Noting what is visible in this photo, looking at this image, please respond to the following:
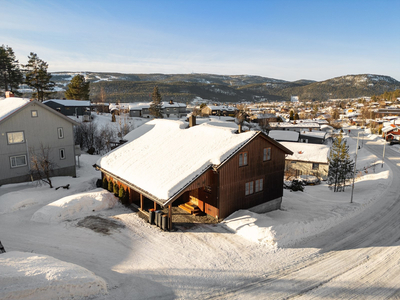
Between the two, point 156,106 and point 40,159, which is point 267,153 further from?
point 156,106

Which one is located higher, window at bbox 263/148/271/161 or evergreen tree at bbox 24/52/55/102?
evergreen tree at bbox 24/52/55/102

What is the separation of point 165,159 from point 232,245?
8.17 m

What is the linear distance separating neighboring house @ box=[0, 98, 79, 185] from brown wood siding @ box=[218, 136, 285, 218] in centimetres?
2111

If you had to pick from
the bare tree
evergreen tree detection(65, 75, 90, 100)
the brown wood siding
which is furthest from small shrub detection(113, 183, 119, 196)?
evergreen tree detection(65, 75, 90, 100)

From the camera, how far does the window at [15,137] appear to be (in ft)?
84.2

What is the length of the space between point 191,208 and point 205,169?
13.4ft

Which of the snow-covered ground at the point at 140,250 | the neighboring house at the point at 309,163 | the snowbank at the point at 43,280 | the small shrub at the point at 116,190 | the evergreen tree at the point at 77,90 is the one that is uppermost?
the evergreen tree at the point at 77,90

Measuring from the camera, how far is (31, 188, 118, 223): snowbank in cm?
1767

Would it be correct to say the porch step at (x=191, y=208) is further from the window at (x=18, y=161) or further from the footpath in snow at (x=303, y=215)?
the window at (x=18, y=161)

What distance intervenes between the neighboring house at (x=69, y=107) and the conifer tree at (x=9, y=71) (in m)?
6.96

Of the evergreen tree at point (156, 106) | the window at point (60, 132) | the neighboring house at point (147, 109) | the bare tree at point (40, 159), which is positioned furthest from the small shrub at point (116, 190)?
the neighboring house at point (147, 109)

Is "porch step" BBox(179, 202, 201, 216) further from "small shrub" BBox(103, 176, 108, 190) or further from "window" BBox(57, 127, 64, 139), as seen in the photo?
"window" BBox(57, 127, 64, 139)

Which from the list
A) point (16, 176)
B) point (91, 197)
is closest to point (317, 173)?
point (91, 197)

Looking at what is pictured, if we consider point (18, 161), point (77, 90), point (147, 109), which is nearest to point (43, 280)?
point (18, 161)
